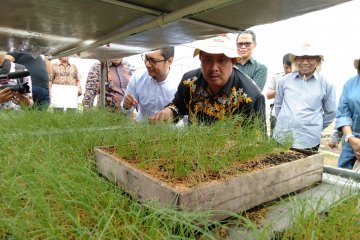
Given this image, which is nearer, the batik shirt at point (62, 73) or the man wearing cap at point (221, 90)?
the man wearing cap at point (221, 90)

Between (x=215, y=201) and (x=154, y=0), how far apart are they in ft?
3.31

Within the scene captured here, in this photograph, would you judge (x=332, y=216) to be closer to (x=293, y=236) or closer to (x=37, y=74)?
(x=293, y=236)

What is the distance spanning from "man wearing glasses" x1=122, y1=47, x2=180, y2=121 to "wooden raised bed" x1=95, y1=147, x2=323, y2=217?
160cm

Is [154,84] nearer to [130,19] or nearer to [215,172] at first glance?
[130,19]

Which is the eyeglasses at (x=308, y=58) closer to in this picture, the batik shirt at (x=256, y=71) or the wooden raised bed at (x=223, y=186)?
the batik shirt at (x=256, y=71)

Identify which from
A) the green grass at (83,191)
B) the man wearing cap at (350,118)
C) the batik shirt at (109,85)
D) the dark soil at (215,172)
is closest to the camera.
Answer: the green grass at (83,191)

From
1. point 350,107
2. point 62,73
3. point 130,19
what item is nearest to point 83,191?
point 130,19

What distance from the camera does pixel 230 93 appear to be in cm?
194

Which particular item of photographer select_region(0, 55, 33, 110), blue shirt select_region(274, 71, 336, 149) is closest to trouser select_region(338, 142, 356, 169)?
blue shirt select_region(274, 71, 336, 149)

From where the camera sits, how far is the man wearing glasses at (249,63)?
9.58 feet

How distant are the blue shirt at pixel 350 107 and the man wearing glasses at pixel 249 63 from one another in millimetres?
758

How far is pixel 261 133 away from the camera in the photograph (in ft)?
4.83

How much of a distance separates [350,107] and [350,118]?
9cm

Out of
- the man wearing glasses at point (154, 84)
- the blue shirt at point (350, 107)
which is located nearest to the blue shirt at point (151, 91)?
the man wearing glasses at point (154, 84)
